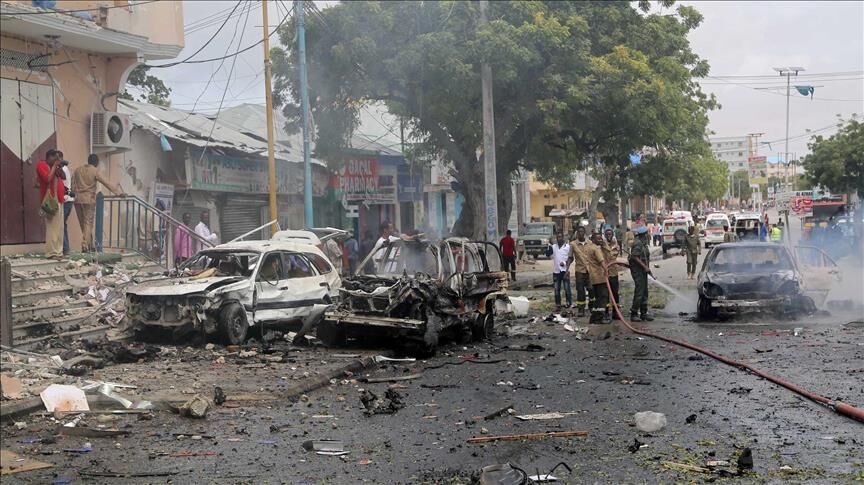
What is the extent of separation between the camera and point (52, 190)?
47.9 feet

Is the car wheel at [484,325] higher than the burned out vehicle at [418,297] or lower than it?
lower

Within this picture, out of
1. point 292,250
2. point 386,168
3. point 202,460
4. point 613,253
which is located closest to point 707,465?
point 202,460

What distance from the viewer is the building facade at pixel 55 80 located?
14.9 m

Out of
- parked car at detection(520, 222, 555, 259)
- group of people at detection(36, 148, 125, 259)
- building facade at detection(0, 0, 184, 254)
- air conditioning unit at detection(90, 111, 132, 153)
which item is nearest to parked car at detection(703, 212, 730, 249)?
parked car at detection(520, 222, 555, 259)

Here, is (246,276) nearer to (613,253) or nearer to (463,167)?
(613,253)

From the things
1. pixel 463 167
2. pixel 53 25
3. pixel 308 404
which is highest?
pixel 53 25

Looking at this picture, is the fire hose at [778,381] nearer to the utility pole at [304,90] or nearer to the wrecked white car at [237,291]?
the wrecked white car at [237,291]

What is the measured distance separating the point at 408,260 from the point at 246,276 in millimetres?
2602

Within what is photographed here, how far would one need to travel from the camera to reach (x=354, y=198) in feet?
113

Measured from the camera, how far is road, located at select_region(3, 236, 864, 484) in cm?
634

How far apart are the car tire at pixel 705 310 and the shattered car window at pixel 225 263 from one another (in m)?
8.49

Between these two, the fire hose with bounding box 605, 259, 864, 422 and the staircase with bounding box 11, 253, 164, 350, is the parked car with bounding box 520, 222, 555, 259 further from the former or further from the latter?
the staircase with bounding box 11, 253, 164, 350

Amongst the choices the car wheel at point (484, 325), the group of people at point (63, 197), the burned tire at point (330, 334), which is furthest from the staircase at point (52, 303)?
the car wheel at point (484, 325)

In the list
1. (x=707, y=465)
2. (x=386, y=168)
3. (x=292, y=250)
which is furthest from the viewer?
(x=386, y=168)
